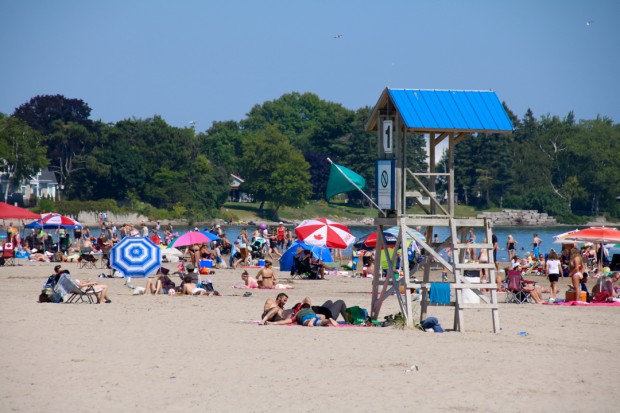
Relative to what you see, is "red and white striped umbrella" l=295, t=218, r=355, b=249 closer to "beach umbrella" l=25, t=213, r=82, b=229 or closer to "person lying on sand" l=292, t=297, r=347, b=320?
"beach umbrella" l=25, t=213, r=82, b=229

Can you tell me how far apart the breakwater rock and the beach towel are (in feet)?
294

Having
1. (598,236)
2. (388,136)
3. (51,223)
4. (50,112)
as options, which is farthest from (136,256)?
(50,112)

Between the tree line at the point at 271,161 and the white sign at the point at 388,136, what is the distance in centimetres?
6980

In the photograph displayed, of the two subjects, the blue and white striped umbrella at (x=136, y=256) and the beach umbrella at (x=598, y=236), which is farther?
the beach umbrella at (x=598, y=236)

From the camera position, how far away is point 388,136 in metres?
16.1

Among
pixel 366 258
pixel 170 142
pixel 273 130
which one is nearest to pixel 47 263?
pixel 366 258

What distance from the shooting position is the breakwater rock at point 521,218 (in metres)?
105

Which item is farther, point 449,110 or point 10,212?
point 10,212

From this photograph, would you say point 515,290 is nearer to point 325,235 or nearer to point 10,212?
point 325,235

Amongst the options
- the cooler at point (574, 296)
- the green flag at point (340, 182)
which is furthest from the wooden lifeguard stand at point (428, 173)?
the cooler at point (574, 296)

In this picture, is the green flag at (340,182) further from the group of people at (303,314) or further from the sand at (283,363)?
the sand at (283,363)

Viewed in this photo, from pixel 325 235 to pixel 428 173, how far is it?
43.0 feet

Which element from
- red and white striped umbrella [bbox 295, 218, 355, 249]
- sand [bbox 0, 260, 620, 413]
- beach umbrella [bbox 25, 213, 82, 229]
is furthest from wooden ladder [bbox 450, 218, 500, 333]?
beach umbrella [bbox 25, 213, 82, 229]

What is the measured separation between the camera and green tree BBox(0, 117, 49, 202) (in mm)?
83312
